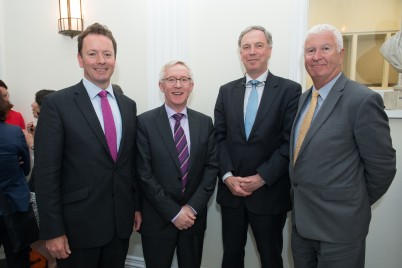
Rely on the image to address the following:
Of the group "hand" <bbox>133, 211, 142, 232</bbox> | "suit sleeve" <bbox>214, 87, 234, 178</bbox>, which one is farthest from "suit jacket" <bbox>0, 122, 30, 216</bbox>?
"suit sleeve" <bbox>214, 87, 234, 178</bbox>

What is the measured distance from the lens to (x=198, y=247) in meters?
2.00

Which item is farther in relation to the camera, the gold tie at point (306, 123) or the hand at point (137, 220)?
the hand at point (137, 220)

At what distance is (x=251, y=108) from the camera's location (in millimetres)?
2045

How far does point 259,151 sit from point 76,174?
3.49ft

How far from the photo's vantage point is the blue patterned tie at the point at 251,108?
2025mm

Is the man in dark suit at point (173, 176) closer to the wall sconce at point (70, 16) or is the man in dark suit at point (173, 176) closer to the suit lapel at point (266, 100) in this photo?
the suit lapel at point (266, 100)

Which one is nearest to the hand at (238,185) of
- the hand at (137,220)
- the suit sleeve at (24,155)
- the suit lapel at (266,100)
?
the suit lapel at (266,100)

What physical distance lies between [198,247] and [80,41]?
140 centimetres

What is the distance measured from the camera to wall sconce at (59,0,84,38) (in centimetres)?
286

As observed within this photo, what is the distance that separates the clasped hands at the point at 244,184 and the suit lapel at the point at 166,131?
37 centimetres

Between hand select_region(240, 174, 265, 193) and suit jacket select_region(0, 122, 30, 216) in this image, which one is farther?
suit jacket select_region(0, 122, 30, 216)

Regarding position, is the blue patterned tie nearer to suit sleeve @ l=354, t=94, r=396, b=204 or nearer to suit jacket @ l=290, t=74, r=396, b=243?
suit jacket @ l=290, t=74, r=396, b=243

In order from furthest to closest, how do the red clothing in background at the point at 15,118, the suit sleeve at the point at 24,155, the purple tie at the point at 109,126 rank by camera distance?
the red clothing in background at the point at 15,118
the suit sleeve at the point at 24,155
the purple tie at the point at 109,126

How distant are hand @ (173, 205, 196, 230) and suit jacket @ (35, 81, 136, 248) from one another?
0.31 meters
